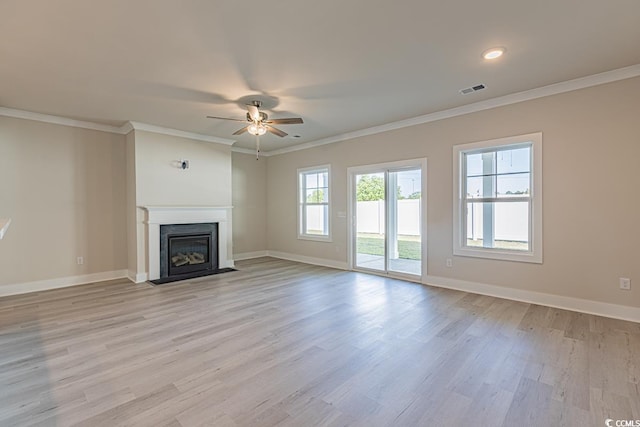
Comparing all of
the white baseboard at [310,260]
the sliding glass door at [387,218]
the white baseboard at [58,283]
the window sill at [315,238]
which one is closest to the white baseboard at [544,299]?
the sliding glass door at [387,218]

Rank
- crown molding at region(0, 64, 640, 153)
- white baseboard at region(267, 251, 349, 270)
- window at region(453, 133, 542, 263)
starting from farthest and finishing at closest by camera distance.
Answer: white baseboard at region(267, 251, 349, 270) < window at region(453, 133, 542, 263) < crown molding at region(0, 64, 640, 153)

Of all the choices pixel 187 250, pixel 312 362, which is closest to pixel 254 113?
pixel 312 362

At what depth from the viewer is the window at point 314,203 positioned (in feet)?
21.9

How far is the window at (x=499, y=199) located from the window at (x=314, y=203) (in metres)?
2.79

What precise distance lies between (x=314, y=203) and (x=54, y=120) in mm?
4783

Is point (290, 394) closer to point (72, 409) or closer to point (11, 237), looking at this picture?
point (72, 409)

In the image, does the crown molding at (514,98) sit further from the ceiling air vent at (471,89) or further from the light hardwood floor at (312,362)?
the light hardwood floor at (312,362)

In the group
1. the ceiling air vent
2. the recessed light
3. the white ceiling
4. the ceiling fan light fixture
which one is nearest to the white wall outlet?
the white ceiling

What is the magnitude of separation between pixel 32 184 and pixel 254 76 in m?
4.06

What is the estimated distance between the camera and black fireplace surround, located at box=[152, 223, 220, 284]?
213 inches

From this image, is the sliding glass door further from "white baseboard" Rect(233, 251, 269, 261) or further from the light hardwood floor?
"white baseboard" Rect(233, 251, 269, 261)

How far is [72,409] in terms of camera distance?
1.91 metres

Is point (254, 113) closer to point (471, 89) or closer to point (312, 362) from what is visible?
point (471, 89)

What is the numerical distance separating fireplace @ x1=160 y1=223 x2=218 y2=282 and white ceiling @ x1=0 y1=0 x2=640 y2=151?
2228mm
